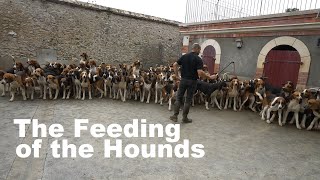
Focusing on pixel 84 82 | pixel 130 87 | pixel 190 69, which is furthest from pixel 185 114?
pixel 84 82

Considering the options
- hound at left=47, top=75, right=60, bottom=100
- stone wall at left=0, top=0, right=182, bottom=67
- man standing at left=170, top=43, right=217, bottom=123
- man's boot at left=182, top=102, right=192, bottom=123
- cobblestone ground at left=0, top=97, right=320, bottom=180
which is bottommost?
cobblestone ground at left=0, top=97, right=320, bottom=180

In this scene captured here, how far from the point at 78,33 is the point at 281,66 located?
10316 millimetres

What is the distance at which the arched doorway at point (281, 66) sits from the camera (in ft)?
28.1

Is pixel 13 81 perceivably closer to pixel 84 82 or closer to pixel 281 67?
pixel 84 82

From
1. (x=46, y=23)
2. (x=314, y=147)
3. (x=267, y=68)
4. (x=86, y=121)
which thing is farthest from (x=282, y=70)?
(x=46, y=23)

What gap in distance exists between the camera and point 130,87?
27.6 feet

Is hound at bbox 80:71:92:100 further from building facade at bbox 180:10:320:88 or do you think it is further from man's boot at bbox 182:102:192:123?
Answer: building facade at bbox 180:10:320:88

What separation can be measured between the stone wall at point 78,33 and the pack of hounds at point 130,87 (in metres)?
3.56

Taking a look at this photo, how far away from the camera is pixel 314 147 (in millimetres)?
5074

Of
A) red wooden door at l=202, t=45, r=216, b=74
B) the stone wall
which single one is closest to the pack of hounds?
the stone wall

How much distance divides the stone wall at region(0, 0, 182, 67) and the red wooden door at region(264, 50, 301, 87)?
8323mm

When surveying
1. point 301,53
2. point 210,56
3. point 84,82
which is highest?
point 301,53

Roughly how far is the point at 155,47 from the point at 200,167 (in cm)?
1289

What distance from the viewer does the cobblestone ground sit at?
354 cm
